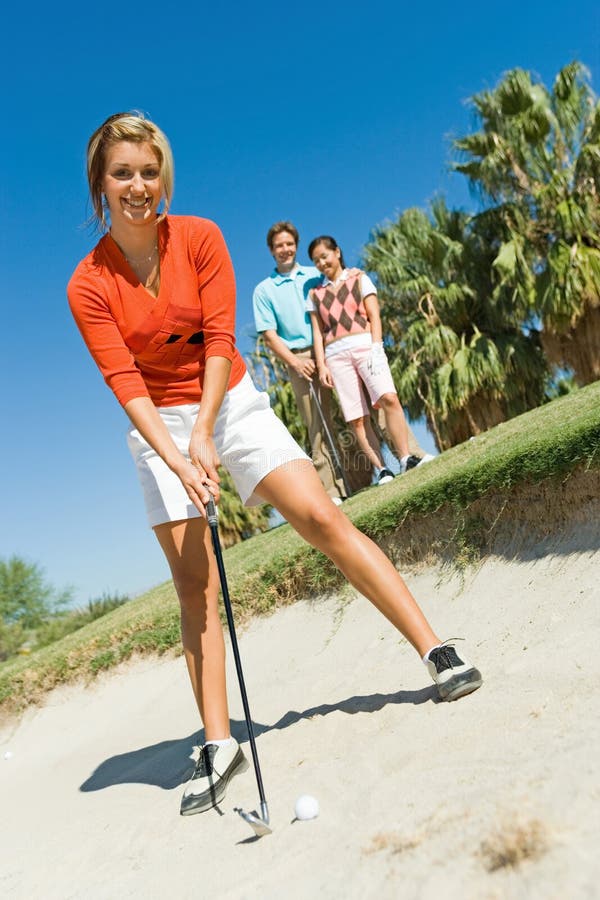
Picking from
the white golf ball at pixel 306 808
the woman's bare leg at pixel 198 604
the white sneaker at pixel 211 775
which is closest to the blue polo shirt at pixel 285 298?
the woman's bare leg at pixel 198 604

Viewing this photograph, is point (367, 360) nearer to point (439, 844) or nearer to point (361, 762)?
point (361, 762)

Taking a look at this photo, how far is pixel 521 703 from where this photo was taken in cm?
275

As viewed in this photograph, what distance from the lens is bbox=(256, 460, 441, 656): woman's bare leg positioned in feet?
10.3

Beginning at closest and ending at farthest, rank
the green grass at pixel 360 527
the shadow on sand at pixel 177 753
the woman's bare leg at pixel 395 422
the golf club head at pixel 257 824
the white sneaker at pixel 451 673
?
1. the golf club head at pixel 257 824
2. the white sneaker at pixel 451 673
3. the shadow on sand at pixel 177 753
4. the green grass at pixel 360 527
5. the woman's bare leg at pixel 395 422

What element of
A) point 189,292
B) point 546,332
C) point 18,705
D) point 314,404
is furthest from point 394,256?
point 189,292

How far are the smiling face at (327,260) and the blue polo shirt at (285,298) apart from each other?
0.28 m

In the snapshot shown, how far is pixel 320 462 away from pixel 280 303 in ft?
5.58

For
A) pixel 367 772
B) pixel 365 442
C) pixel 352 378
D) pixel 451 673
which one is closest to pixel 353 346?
pixel 352 378

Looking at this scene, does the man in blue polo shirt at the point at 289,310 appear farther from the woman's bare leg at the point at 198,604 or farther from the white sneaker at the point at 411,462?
the woman's bare leg at the point at 198,604

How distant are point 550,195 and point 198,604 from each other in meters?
15.0

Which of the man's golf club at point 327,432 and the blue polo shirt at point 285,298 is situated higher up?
the blue polo shirt at point 285,298

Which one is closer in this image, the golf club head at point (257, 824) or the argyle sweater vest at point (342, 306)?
the golf club head at point (257, 824)

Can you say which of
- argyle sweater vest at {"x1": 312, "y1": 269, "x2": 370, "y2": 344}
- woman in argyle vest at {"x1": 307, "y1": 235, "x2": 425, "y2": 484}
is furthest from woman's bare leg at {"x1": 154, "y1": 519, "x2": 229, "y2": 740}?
argyle sweater vest at {"x1": 312, "y1": 269, "x2": 370, "y2": 344}

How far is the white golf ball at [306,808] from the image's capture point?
8.32 ft
